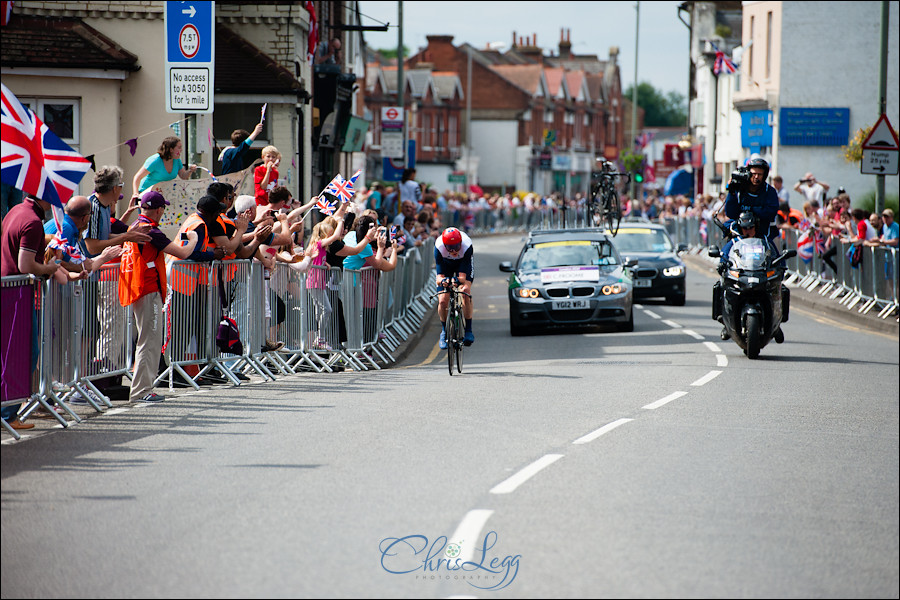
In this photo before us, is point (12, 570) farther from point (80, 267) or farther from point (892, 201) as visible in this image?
point (892, 201)

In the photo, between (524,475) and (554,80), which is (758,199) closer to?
(524,475)

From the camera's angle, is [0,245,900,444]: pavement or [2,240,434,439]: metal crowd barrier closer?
[2,240,434,439]: metal crowd barrier

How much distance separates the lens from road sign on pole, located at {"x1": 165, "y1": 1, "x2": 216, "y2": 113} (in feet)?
43.6

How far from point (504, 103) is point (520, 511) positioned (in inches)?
3728

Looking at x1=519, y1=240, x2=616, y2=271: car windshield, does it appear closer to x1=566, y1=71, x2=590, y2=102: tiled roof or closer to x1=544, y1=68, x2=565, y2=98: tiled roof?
x1=544, y1=68, x2=565, y2=98: tiled roof

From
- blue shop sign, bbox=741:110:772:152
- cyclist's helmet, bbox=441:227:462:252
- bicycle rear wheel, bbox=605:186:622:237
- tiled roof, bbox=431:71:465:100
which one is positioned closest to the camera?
cyclist's helmet, bbox=441:227:462:252

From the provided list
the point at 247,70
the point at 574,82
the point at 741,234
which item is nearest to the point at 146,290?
the point at 741,234

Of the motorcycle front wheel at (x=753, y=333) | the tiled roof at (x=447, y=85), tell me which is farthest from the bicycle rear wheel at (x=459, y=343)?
the tiled roof at (x=447, y=85)

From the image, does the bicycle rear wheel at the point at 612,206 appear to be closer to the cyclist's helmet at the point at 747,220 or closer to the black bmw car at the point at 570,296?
the black bmw car at the point at 570,296

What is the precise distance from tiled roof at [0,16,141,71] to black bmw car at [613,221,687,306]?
10443 mm

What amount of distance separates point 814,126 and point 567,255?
26.5m

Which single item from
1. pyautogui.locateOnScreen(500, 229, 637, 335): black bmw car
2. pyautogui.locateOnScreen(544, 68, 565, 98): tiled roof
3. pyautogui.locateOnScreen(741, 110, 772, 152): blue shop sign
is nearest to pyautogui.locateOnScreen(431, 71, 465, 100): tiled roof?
pyautogui.locateOnScreen(544, 68, 565, 98): tiled roof

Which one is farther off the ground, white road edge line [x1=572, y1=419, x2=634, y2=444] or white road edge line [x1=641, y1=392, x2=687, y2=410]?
white road edge line [x1=572, y1=419, x2=634, y2=444]

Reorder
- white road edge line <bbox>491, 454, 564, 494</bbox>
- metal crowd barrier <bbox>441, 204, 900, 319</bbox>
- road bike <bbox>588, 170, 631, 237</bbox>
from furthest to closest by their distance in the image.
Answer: road bike <bbox>588, 170, 631, 237</bbox> < metal crowd barrier <bbox>441, 204, 900, 319</bbox> < white road edge line <bbox>491, 454, 564, 494</bbox>
